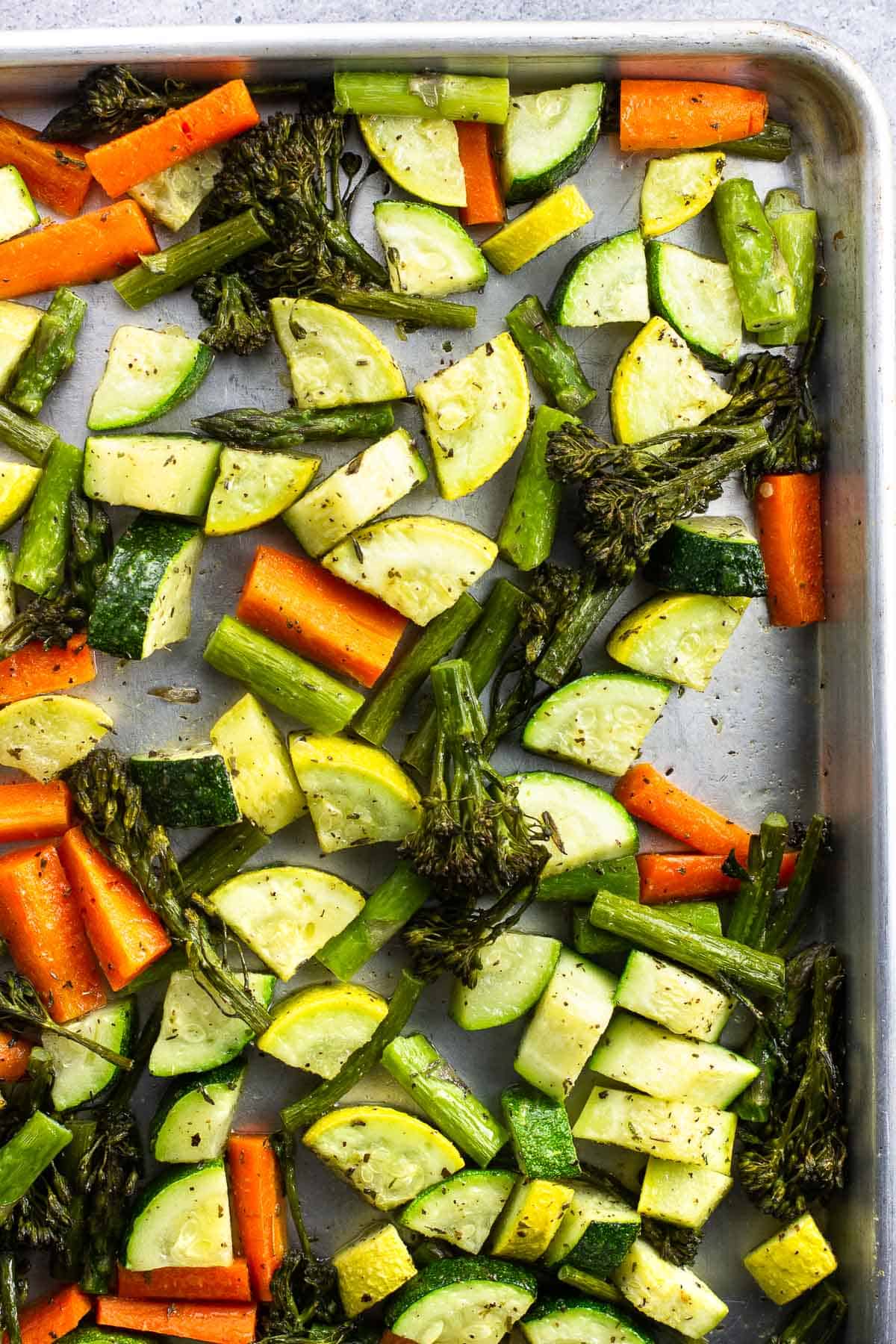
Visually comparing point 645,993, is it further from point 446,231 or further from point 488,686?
point 446,231

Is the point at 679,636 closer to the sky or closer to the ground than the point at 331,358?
closer to the ground

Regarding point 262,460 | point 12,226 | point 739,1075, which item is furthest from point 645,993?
point 12,226

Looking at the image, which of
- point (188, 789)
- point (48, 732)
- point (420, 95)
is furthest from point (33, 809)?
point (420, 95)

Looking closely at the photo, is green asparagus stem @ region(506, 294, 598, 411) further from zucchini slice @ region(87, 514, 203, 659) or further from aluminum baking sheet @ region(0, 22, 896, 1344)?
zucchini slice @ region(87, 514, 203, 659)

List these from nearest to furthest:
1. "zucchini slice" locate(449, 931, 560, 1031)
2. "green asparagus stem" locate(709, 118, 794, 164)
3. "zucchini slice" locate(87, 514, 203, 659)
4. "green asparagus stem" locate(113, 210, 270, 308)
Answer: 1. "zucchini slice" locate(87, 514, 203, 659)
2. "green asparagus stem" locate(113, 210, 270, 308)
3. "zucchini slice" locate(449, 931, 560, 1031)
4. "green asparagus stem" locate(709, 118, 794, 164)

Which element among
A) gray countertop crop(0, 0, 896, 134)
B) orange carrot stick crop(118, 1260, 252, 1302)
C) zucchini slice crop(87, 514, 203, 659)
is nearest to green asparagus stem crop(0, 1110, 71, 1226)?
orange carrot stick crop(118, 1260, 252, 1302)

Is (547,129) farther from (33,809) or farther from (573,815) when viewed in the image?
(33,809)

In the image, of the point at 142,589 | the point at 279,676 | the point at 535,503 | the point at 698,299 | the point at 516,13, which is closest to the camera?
the point at 142,589
